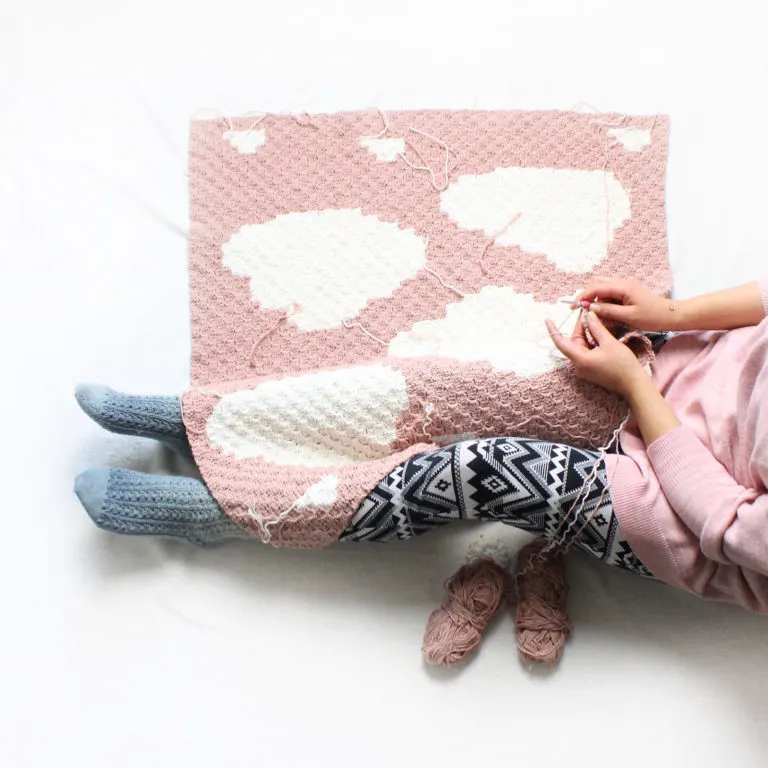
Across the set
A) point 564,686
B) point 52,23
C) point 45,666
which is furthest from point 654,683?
point 52,23

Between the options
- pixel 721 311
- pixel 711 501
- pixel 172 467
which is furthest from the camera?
pixel 172 467

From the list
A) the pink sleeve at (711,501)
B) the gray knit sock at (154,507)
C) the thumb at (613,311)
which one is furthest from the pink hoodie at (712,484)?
the gray knit sock at (154,507)

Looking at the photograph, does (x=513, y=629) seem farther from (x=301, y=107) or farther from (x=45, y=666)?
(x=301, y=107)

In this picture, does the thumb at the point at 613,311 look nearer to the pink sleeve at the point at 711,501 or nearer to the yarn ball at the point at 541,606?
the pink sleeve at the point at 711,501

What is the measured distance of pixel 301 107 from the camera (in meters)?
1.16

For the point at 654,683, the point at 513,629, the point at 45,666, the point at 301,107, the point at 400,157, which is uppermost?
the point at 301,107

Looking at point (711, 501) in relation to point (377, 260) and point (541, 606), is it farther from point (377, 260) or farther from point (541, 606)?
point (377, 260)

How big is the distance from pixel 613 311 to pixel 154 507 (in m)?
0.59

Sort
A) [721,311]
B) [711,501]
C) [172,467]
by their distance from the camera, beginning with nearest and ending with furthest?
[711,501], [721,311], [172,467]

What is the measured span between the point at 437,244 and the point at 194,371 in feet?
1.21

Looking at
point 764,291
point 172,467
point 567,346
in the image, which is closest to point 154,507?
point 172,467

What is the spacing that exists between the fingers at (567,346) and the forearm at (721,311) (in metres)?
0.11

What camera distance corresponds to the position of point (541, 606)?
37.3 inches

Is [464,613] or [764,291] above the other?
[764,291]
